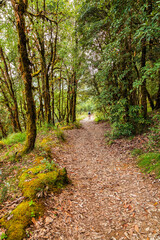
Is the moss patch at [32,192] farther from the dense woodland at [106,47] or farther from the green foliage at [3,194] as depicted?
the dense woodland at [106,47]

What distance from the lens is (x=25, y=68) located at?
518 centimetres

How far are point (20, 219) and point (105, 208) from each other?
7.24 ft

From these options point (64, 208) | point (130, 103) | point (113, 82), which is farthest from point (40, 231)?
point (113, 82)

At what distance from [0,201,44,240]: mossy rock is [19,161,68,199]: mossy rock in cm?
30

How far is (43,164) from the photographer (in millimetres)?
4742

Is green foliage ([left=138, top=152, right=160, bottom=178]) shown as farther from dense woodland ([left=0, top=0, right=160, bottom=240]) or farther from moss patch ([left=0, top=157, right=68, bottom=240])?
moss patch ([left=0, top=157, right=68, bottom=240])

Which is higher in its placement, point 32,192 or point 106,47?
point 106,47

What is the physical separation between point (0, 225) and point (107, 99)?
26.4ft

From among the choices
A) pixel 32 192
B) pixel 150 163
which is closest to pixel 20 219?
pixel 32 192

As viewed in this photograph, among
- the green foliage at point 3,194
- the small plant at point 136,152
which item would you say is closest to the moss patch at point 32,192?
the green foliage at point 3,194

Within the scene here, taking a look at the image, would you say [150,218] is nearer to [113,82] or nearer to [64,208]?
[64,208]

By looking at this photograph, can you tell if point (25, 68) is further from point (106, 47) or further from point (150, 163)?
point (150, 163)

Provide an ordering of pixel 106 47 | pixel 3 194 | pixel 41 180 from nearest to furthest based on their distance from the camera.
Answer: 1. pixel 3 194
2. pixel 41 180
3. pixel 106 47

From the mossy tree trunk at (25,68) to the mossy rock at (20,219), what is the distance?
10.2 ft
